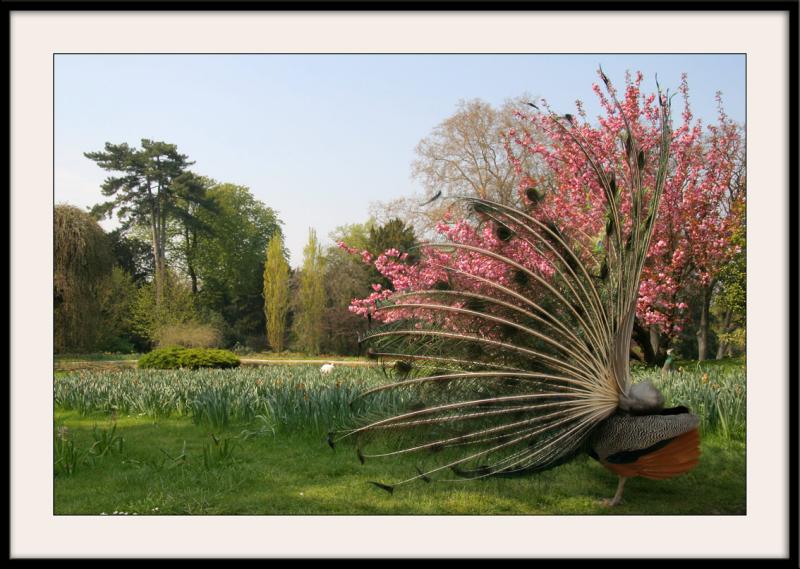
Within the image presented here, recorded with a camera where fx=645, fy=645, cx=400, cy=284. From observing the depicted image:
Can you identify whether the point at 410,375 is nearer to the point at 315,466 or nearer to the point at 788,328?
the point at 315,466

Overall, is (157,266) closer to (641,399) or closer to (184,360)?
(184,360)

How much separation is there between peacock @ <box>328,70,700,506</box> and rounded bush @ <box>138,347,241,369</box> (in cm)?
1244

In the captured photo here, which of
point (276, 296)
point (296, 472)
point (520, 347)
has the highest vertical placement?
point (276, 296)

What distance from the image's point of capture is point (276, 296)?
1147 inches

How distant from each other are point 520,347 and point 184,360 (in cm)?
1353

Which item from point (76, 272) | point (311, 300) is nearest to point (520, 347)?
point (76, 272)

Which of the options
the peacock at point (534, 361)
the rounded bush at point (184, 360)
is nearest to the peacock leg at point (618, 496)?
the peacock at point (534, 361)

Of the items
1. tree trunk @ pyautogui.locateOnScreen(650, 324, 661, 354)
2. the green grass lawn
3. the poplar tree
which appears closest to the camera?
the green grass lawn

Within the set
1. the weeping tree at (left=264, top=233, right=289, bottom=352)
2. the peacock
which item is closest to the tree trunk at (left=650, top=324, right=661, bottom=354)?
the peacock

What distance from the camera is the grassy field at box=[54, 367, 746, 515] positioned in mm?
5480

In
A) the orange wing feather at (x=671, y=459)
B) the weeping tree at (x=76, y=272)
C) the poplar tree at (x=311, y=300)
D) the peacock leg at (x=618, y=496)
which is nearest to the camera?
the orange wing feather at (x=671, y=459)

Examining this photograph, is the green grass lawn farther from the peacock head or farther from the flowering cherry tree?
the flowering cherry tree

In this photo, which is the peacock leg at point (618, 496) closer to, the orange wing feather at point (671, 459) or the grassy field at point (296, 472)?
the grassy field at point (296, 472)

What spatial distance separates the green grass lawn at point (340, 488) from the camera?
5430 millimetres
